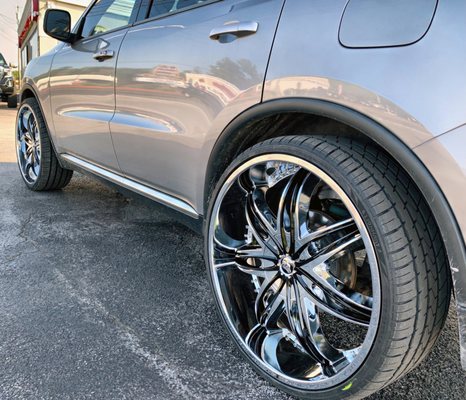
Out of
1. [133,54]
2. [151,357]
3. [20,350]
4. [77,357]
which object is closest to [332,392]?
[151,357]

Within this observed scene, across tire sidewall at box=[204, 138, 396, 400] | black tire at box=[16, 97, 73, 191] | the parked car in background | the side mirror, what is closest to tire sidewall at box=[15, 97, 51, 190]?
black tire at box=[16, 97, 73, 191]

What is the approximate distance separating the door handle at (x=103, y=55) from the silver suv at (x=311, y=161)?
24 millimetres

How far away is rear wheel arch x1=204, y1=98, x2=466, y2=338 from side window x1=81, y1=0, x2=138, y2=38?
1230 millimetres

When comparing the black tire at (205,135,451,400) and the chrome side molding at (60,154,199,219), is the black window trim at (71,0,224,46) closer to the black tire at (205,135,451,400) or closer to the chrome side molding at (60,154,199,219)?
the chrome side molding at (60,154,199,219)

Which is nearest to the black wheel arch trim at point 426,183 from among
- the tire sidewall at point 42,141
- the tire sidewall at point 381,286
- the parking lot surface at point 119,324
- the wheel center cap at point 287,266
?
the tire sidewall at point 381,286

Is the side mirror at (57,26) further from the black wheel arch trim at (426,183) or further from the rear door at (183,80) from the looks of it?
the black wheel arch trim at (426,183)

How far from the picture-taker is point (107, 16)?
9.73 feet

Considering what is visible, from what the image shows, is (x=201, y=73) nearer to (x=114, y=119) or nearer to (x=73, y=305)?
(x=114, y=119)

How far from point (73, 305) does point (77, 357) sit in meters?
0.42

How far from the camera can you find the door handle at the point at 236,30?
1581 mm

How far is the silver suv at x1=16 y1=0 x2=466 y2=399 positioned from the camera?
3.69 ft

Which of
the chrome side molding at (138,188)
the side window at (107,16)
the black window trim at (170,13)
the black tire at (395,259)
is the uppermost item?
the black window trim at (170,13)

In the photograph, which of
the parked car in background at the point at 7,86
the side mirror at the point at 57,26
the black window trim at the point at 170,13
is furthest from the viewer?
the parked car in background at the point at 7,86

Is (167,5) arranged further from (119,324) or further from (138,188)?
(119,324)
